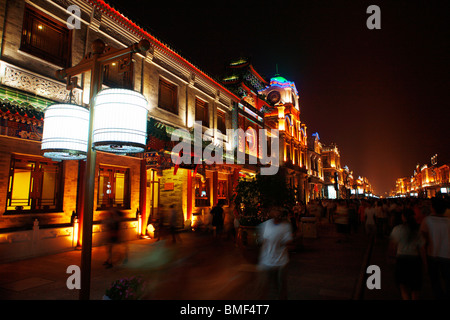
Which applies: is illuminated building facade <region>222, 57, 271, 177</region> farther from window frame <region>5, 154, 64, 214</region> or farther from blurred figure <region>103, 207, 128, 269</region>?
blurred figure <region>103, 207, 128, 269</region>

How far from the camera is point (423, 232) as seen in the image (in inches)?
196

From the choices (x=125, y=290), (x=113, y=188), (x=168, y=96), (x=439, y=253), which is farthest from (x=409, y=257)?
(x=168, y=96)

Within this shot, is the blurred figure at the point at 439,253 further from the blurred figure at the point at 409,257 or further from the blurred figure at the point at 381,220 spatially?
the blurred figure at the point at 381,220

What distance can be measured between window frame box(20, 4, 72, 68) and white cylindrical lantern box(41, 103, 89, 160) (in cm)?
741

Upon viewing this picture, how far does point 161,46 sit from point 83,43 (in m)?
4.40

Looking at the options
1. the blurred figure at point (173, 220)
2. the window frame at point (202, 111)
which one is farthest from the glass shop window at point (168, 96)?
the blurred figure at point (173, 220)

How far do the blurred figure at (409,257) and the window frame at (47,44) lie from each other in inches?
459

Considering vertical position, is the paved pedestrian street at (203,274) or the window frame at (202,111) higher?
the window frame at (202,111)

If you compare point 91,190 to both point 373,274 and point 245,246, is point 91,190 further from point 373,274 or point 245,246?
point 245,246

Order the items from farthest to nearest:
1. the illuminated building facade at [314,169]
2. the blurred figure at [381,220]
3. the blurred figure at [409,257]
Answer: the illuminated building facade at [314,169], the blurred figure at [381,220], the blurred figure at [409,257]

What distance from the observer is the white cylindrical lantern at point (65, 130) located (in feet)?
11.5

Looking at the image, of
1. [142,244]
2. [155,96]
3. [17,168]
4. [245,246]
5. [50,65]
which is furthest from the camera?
[155,96]

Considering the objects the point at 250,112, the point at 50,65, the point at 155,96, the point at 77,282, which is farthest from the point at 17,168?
the point at 250,112
